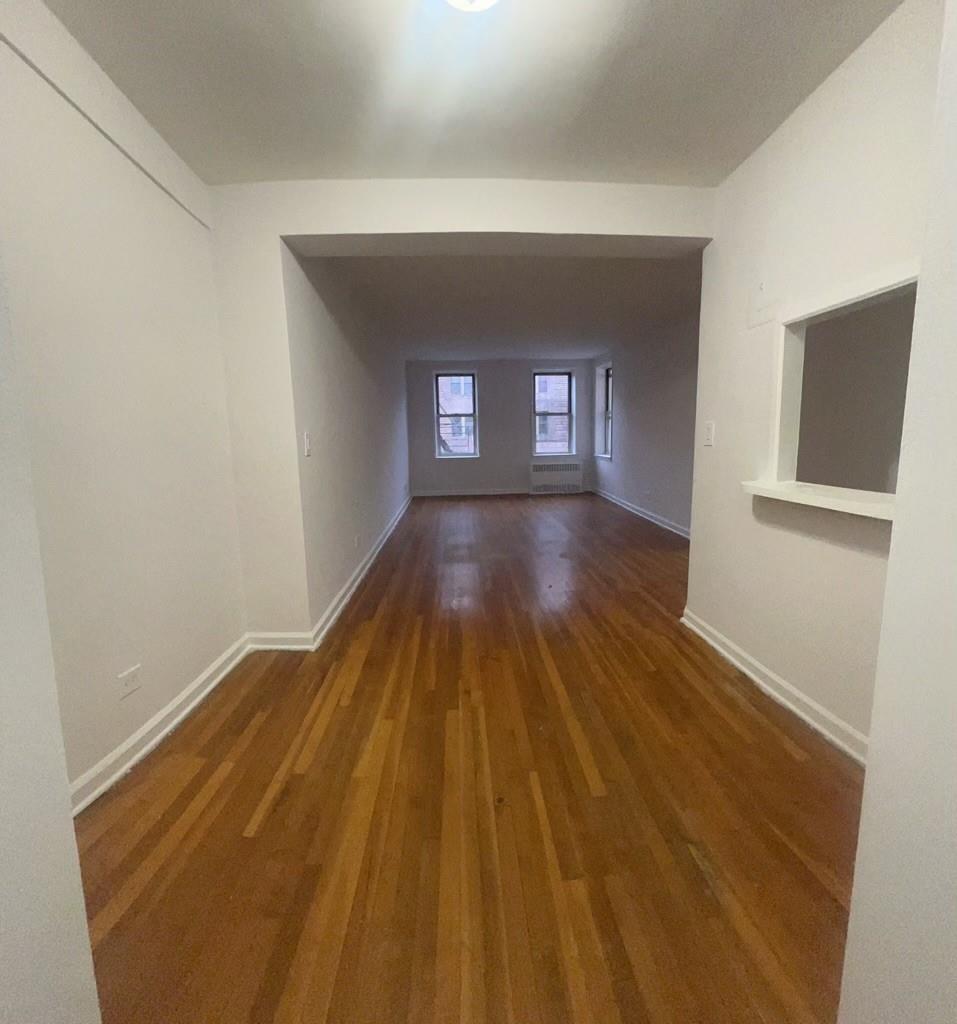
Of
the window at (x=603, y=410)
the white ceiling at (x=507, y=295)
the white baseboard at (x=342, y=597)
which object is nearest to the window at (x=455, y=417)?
the white ceiling at (x=507, y=295)

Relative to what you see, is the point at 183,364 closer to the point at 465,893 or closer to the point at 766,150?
the point at 465,893

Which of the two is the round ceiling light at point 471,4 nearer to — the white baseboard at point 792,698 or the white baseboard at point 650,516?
the white baseboard at point 792,698

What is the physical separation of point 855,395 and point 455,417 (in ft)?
20.9

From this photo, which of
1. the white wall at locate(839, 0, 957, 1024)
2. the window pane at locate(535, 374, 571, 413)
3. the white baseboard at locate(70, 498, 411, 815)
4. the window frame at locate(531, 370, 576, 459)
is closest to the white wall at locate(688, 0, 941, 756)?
the white wall at locate(839, 0, 957, 1024)

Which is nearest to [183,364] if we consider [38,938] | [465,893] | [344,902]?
[38,938]

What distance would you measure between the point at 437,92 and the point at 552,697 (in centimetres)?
252

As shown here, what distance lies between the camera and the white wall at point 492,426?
26.2 feet

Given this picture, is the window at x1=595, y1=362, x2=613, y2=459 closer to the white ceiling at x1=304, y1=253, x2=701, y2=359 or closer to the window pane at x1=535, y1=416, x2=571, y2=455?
the window pane at x1=535, y1=416, x2=571, y2=455

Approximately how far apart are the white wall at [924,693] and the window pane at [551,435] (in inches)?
311

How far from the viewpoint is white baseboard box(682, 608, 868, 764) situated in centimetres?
156

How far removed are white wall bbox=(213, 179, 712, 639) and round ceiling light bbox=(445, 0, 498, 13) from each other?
0.85 m

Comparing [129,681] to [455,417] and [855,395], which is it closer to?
[855,395]

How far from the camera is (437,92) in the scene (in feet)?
5.27

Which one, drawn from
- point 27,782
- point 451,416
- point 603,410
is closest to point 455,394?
point 451,416
